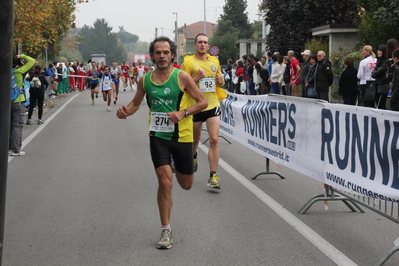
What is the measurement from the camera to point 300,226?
6.34m

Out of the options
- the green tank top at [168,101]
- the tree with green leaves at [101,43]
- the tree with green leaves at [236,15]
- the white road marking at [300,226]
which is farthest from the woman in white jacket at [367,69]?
the tree with green leaves at [101,43]

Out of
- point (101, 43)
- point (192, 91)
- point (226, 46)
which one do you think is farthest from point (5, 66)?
point (101, 43)

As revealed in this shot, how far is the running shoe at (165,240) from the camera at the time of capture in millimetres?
5582

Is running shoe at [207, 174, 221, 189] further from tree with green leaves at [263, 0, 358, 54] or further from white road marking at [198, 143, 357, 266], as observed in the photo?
tree with green leaves at [263, 0, 358, 54]

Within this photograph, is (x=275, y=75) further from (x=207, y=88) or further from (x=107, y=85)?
(x=207, y=88)

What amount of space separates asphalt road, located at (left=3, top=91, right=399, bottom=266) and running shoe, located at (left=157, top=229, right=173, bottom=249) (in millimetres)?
90

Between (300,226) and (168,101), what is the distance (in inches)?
73.8

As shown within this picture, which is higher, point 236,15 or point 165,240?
point 236,15

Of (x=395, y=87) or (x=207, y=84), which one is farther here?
(x=395, y=87)

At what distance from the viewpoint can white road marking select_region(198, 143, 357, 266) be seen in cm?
529

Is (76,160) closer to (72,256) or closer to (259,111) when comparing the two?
(259,111)

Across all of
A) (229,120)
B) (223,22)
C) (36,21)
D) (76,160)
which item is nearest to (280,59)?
(36,21)

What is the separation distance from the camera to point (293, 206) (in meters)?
7.28

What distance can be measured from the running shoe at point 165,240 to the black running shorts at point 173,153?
59cm
